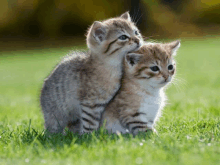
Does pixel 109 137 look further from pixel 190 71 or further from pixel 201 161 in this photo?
pixel 190 71

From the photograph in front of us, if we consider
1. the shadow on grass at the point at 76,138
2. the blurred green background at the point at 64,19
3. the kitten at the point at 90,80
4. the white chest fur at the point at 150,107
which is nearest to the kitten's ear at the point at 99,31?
the kitten at the point at 90,80

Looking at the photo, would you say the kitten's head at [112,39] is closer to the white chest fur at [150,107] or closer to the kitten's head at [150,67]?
the kitten's head at [150,67]

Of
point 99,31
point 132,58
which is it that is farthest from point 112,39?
point 132,58

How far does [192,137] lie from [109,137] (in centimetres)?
100

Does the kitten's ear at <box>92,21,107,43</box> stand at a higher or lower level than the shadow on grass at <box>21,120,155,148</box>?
higher

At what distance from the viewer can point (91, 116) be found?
4785 mm

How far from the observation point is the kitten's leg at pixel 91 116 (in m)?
4.77

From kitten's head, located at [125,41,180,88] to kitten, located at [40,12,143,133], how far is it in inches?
7.4

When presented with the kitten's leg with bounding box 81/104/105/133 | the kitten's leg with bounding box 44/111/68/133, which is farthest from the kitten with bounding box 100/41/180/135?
the kitten's leg with bounding box 44/111/68/133

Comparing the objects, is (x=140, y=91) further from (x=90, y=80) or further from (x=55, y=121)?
(x=55, y=121)

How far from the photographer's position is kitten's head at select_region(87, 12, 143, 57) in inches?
194

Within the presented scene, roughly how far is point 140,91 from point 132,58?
472 millimetres

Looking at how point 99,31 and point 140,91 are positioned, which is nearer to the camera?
point 140,91

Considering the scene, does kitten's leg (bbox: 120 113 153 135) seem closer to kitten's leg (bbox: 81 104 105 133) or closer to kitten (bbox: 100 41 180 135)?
kitten (bbox: 100 41 180 135)
